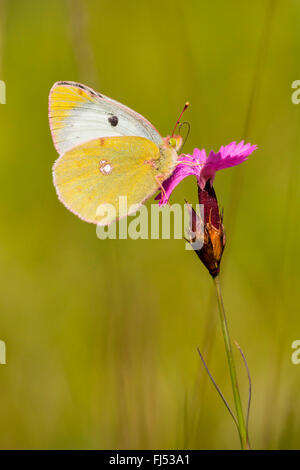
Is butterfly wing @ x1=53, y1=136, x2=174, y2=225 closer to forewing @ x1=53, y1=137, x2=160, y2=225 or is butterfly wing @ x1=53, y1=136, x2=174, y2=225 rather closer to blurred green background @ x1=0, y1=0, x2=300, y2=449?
forewing @ x1=53, y1=137, x2=160, y2=225

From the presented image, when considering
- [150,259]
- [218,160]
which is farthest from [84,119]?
[150,259]

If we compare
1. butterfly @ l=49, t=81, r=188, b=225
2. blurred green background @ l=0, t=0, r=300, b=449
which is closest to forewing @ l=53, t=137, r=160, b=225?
butterfly @ l=49, t=81, r=188, b=225

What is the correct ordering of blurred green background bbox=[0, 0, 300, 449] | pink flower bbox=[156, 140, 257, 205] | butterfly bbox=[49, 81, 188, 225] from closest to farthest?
pink flower bbox=[156, 140, 257, 205] < butterfly bbox=[49, 81, 188, 225] < blurred green background bbox=[0, 0, 300, 449]

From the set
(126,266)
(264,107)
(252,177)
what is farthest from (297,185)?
(126,266)

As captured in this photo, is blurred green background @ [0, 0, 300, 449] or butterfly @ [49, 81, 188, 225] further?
blurred green background @ [0, 0, 300, 449]

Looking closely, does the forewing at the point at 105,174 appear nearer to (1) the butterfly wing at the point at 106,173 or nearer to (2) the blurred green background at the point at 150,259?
(1) the butterfly wing at the point at 106,173

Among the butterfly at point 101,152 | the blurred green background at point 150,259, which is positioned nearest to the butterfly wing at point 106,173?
the butterfly at point 101,152

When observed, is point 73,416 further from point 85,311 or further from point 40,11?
point 40,11

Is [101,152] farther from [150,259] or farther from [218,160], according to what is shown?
[150,259]

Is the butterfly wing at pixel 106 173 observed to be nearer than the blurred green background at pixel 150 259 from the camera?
Yes
